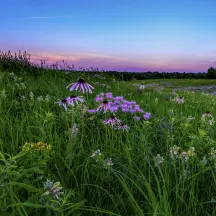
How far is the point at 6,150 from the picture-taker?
3.53m

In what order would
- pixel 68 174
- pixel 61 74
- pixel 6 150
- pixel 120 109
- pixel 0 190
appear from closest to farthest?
pixel 0 190, pixel 68 174, pixel 6 150, pixel 120 109, pixel 61 74

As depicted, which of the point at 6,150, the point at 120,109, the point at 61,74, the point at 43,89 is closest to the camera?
the point at 6,150

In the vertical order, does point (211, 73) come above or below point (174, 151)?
above

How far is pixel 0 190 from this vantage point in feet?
6.92

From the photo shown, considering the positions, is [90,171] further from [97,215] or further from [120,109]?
[120,109]

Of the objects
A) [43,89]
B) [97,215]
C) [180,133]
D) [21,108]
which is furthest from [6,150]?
[43,89]

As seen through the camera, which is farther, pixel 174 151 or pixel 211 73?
pixel 211 73

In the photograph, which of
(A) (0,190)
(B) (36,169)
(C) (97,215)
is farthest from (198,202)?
(A) (0,190)

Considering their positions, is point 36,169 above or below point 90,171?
above

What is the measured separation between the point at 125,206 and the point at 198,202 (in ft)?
1.91

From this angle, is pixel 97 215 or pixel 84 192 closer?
pixel 97 215

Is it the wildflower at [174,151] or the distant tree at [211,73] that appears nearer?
the wildflower at [174,151]

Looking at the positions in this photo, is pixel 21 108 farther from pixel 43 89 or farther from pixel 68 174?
pixel 68 174

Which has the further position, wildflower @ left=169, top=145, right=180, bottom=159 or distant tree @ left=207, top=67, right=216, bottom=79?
distant tree @ left=207, top=67, right=216, bottom=79
